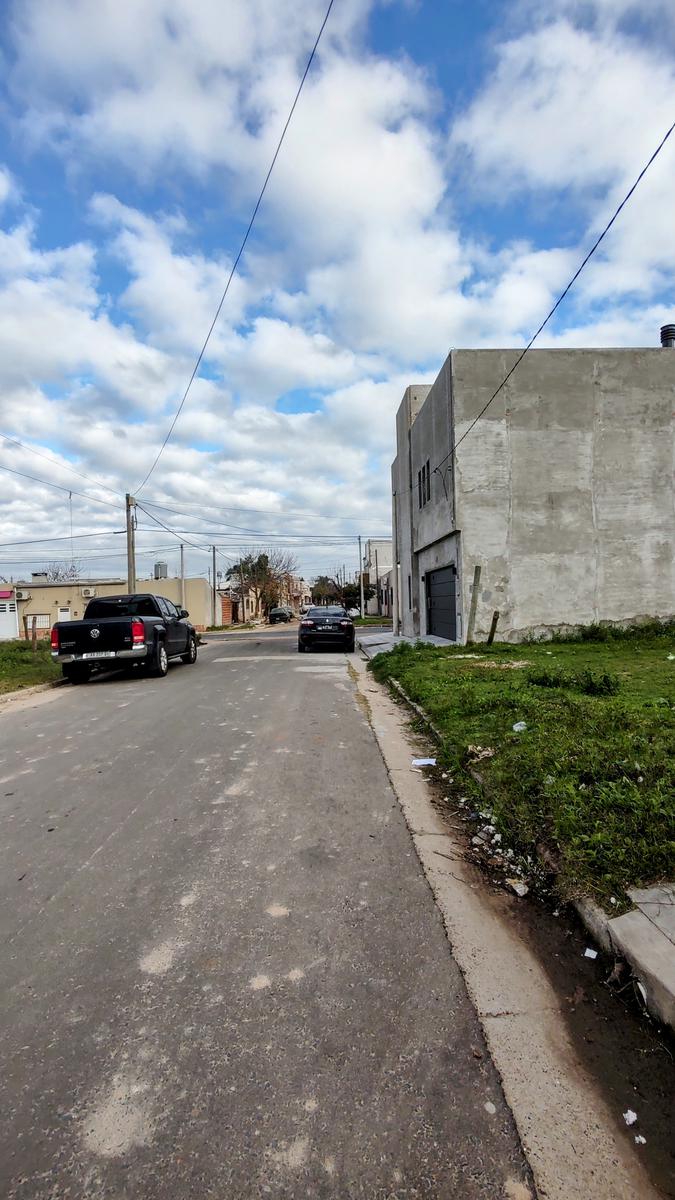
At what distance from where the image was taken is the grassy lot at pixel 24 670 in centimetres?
1283

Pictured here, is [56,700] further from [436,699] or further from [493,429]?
[493,429]

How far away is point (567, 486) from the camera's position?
17.0 metres

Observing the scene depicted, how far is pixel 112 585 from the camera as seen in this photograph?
169ft

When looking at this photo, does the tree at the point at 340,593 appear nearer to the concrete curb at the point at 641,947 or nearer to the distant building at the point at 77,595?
the distant building at the point at 77,595

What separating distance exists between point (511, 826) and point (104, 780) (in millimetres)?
3599

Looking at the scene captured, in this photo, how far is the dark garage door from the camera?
60.4 ft

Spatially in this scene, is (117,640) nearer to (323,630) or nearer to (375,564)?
(323,630)

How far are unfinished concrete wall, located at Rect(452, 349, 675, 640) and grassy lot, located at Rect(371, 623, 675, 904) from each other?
6421 mm

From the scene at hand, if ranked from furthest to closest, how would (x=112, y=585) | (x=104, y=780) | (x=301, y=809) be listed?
1. (x=112, y=585)
2. (x=104, y=780)
3. (x=301, y=809)

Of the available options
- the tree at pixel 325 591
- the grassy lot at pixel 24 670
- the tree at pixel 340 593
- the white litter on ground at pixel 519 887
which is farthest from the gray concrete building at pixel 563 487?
the tree at pixel 325 591

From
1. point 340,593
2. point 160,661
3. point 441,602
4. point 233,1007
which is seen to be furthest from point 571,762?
point 340,593

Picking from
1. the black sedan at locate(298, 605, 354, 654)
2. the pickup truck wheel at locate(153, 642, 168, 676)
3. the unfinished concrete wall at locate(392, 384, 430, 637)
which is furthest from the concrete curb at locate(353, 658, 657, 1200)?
the unfinished concrete wall at locate(392, 384, 430, 637)

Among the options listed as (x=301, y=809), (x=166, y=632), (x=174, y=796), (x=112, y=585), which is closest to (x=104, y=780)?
(x=174, y=796)

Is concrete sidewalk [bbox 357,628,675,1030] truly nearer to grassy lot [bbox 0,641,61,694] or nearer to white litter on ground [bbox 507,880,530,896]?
white litter on ground [bbox 507,880,530,896]
